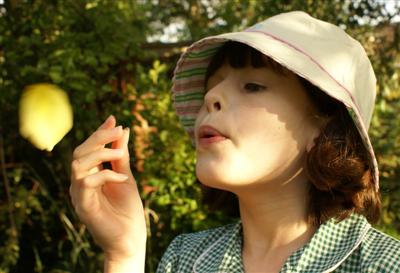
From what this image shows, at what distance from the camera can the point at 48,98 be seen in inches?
51.8

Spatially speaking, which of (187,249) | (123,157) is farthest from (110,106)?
(123,157)

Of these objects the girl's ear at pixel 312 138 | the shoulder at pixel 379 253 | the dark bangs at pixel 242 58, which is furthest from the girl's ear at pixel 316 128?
the shoulder at pixel 379 253

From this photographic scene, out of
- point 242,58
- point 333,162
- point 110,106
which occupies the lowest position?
point 110,106

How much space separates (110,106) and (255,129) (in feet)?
7.52

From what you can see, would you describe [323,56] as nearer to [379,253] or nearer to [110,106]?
[379,253]

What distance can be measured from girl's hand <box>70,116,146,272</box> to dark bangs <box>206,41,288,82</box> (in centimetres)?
35

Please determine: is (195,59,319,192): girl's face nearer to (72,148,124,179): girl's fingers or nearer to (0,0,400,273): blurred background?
(72,148,124,179): girl's fingers

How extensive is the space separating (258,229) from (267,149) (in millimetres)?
234

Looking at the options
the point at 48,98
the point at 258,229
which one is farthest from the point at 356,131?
the point at 48,98

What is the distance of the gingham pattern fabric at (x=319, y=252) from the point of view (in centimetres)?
138

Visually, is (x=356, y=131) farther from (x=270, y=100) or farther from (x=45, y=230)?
(x=45, y=230)

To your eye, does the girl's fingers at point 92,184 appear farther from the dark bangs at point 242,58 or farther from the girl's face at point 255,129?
the dark bangs at point 242,58

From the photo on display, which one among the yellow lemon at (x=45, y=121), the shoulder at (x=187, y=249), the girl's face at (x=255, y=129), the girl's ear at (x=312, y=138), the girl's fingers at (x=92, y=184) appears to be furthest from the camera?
the shoulder at (x=187, y=249)

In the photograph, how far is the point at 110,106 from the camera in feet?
12.0
